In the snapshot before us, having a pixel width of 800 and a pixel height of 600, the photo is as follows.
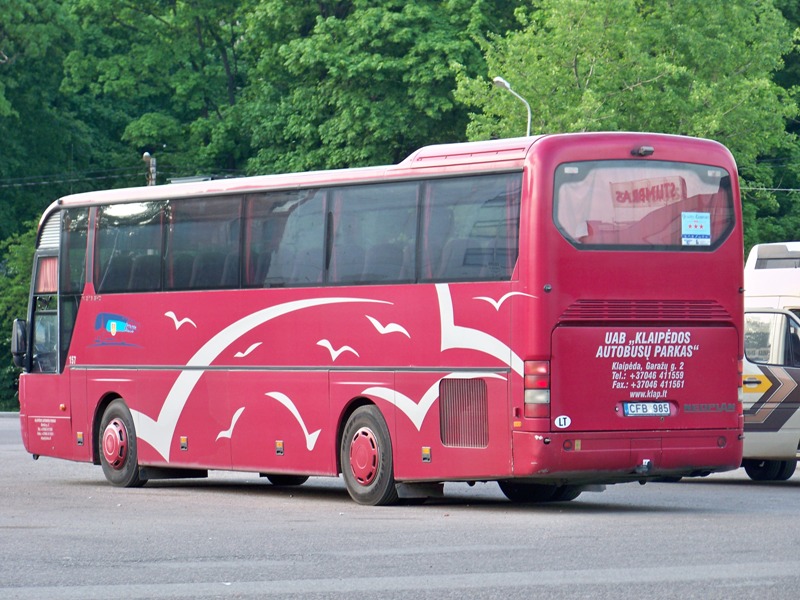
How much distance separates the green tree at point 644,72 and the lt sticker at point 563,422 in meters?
25.4

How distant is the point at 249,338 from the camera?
18.8 m

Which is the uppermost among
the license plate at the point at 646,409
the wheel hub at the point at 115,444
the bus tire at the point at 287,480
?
the license plate at the point at 646,409

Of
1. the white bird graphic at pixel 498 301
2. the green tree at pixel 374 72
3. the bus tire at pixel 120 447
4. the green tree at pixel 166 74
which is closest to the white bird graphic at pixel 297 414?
the white bird graphic at pixel 498 301

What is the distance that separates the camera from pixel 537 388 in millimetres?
15688

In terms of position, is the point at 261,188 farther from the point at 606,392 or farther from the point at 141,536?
the point at 141,536

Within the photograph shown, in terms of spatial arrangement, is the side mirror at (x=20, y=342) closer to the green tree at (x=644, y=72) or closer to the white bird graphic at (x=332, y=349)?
the white bird graphic at (x=332, y=349)

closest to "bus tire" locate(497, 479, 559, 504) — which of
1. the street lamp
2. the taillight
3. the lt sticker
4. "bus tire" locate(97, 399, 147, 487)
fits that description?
the lt sticker

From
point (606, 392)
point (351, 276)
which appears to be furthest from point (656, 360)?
point (351, 276)

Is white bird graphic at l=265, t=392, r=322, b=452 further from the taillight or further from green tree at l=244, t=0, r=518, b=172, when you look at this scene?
green tree at l=244, t=0, r=518, b=172

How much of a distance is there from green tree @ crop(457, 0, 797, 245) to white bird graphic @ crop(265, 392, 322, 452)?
76.4ft

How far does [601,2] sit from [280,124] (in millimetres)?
13206

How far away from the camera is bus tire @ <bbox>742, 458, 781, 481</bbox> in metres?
21.7

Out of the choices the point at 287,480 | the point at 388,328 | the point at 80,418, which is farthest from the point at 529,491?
the point at 80,418

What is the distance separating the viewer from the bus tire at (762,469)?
71.3 ft
